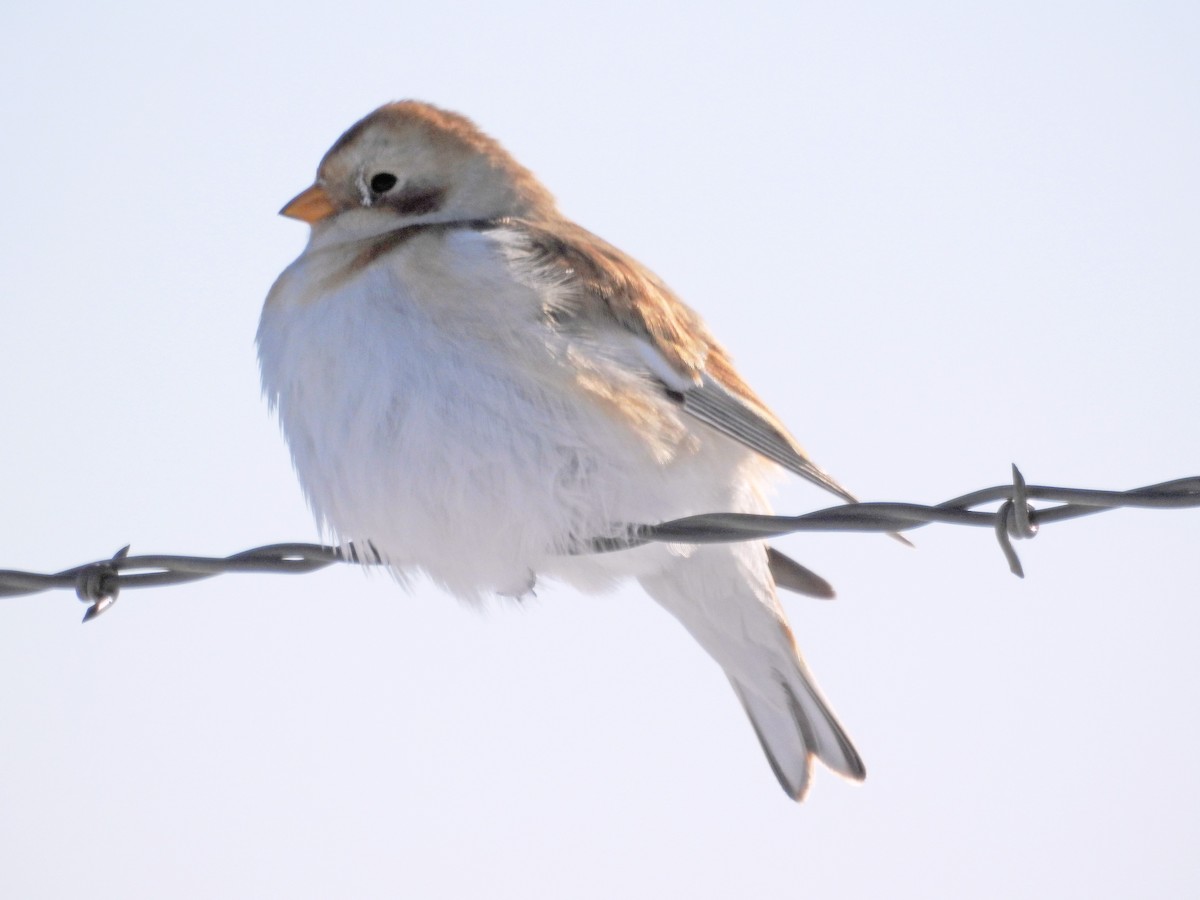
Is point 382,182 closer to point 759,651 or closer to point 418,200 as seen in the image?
point 418,200

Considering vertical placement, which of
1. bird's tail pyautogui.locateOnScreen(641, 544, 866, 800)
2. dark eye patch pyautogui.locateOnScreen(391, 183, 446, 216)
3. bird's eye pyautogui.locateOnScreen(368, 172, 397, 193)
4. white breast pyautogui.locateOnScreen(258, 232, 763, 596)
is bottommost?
bird's tail pyautogui.locateOnScreen(641, 544, 866, 800)

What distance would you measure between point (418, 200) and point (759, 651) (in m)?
1.87

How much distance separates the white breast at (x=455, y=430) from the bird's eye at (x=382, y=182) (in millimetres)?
863

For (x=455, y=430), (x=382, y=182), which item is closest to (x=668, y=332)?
(x=455, y=430)

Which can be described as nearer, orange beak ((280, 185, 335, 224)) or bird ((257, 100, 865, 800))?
bird ((257, 100, 865, 800))

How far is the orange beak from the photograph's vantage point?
513 cm

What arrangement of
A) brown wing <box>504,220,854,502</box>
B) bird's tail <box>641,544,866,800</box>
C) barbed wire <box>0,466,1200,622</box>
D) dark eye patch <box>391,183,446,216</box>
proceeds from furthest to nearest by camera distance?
dark eye patch <box>391,183,446,216</box>, bird's tail <box>641,544,866,800</box>, brown wing <box>504,220,854,502</box>, barbed wire <box>0,466,1200,622</box>

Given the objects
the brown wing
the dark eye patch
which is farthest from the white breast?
the dark eye patch

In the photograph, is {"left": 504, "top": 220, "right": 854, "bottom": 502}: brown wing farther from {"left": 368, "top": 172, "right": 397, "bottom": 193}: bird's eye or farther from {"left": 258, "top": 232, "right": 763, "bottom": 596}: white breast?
{"left": 368, "top": 172, "right": 397, "bottom": 193}: bird's eye

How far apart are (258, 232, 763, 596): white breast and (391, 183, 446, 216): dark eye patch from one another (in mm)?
809

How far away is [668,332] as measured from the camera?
15.1ft

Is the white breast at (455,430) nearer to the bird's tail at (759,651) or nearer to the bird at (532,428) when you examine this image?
the bird at (532,428)

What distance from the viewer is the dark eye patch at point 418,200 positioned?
16.8 feet

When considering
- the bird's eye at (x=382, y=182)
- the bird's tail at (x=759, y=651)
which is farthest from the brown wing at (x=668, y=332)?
the bird's eye at (x=382, y=182)
